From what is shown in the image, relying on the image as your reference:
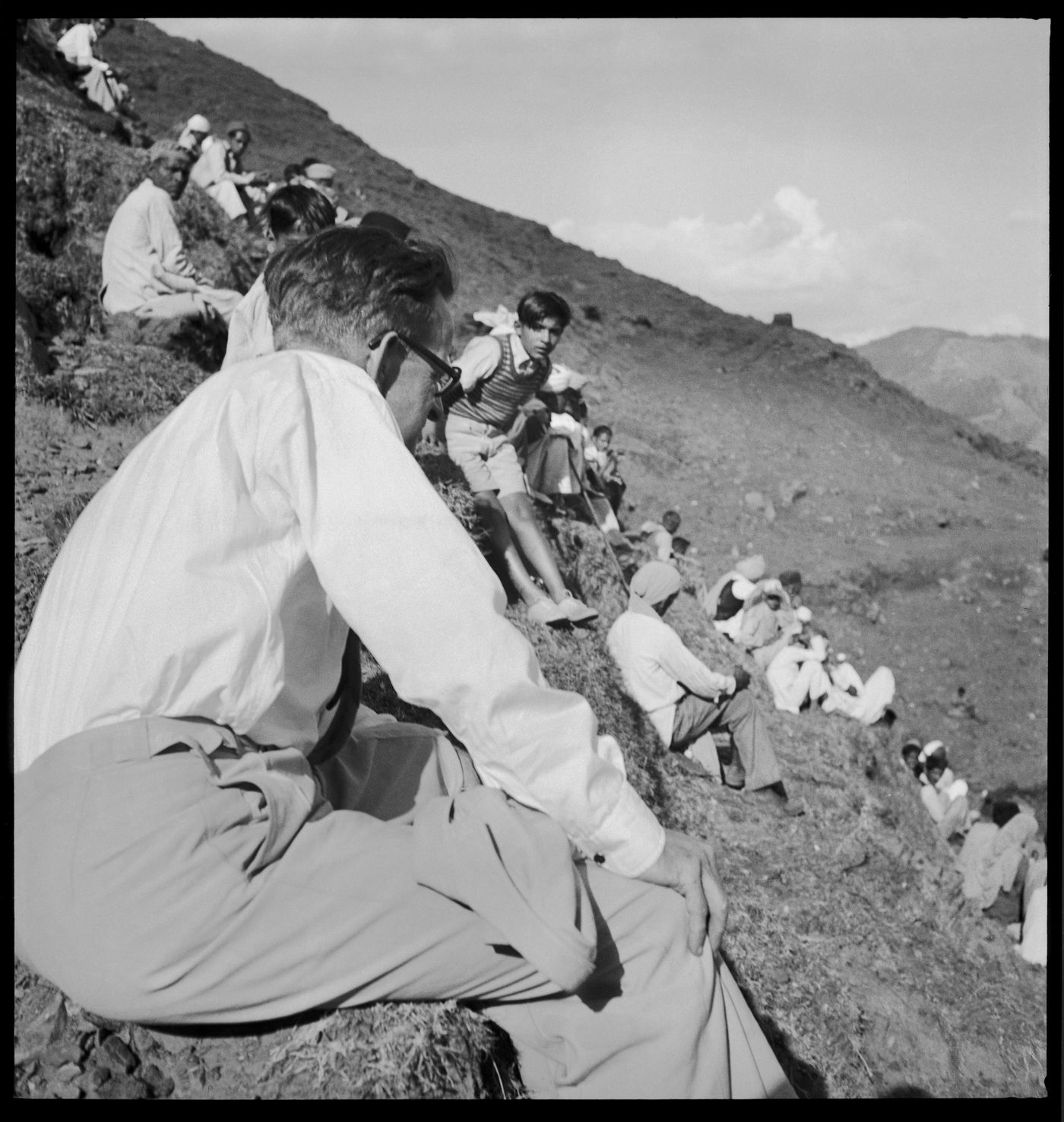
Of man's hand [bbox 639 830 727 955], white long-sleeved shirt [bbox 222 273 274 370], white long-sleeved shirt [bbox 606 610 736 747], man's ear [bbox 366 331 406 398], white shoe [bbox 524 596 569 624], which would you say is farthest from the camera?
white long-sleeved shirt [bbox 606 610 736 747]

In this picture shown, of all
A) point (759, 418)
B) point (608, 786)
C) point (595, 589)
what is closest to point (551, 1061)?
point (608, 786)

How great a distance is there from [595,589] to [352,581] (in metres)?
5.45

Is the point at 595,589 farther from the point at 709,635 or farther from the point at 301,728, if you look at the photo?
the point at 301,728

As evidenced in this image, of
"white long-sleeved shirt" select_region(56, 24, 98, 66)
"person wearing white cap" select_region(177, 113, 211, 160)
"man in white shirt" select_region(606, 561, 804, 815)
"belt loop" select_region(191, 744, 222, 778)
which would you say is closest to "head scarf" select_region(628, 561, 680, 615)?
"man in white shirt" select_region(606, 561, 804, 815)

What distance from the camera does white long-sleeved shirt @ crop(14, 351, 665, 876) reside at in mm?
1476

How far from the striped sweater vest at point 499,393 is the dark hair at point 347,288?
12.0ft

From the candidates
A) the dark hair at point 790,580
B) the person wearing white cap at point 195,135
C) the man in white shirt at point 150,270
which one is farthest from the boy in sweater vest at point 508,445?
the person wearing white cap at point 195,135

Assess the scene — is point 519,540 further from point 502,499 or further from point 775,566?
point 775,566

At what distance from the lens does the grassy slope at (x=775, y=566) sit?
3646 millimetres

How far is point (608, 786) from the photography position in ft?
5.02

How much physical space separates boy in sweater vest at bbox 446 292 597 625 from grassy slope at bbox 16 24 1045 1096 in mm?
185

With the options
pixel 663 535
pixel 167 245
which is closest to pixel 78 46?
pixel 167 245

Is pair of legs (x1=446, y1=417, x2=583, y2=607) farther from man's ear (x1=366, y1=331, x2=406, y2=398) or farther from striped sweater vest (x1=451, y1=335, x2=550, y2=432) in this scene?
man's ear (x1=366, y1=331, x2=406, y2=398)

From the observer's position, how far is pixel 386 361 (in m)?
1.76
